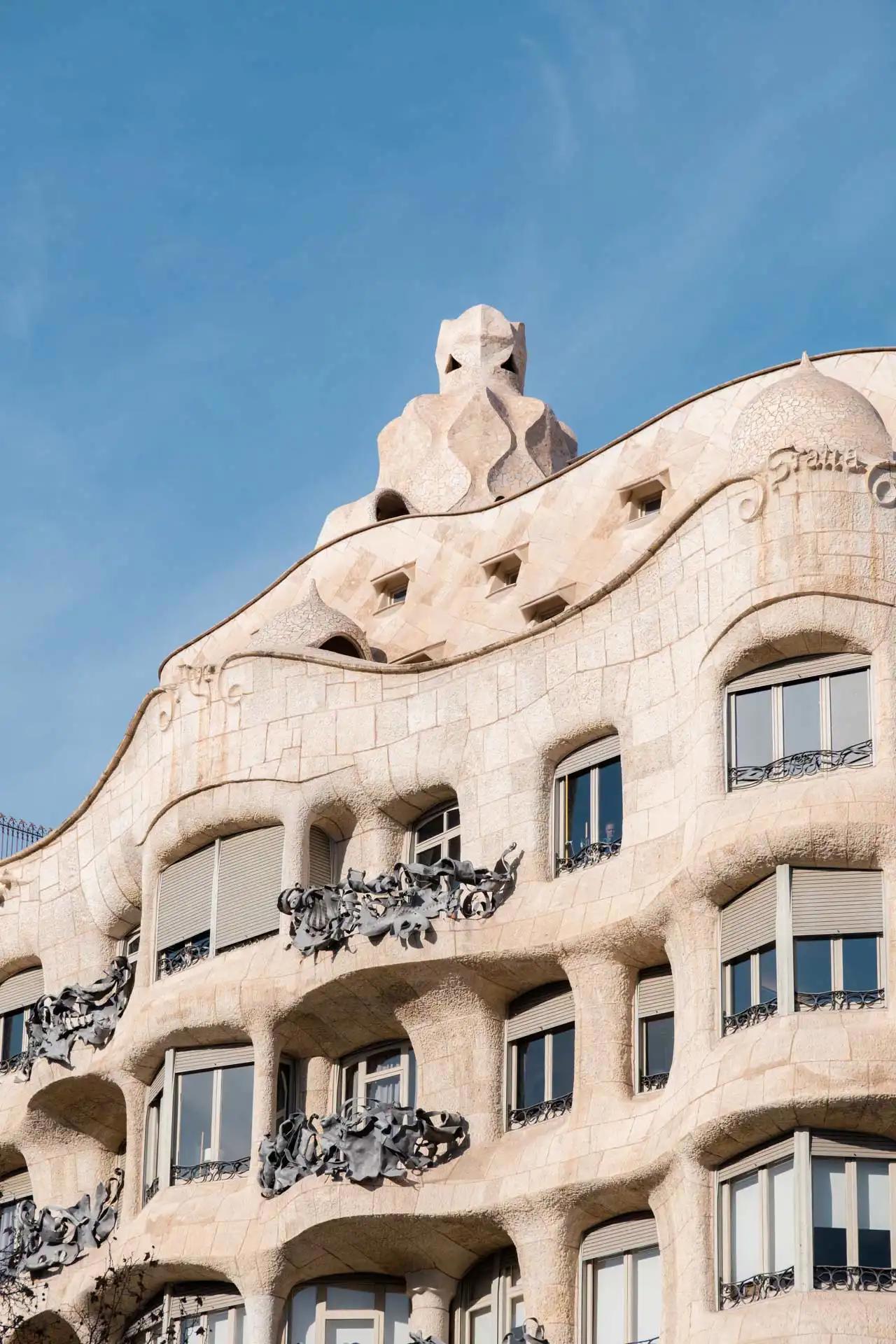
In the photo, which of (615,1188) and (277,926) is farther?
(277,926)

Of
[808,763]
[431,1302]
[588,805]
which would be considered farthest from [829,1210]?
[588,805]

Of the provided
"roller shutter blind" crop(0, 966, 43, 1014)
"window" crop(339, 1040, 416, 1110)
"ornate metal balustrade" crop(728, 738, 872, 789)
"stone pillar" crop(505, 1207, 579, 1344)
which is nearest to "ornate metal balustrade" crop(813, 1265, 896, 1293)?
"stone pillar" crop(505, 1207, 579, 1344)

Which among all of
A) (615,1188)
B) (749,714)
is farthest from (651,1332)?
(749,714)

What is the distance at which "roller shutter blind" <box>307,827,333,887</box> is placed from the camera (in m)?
33.5

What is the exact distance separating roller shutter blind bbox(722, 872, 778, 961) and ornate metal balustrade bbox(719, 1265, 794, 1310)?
131 inches

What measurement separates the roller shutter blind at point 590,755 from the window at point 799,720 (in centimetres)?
212

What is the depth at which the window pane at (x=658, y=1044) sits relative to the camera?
30.1 m

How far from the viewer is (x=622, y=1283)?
96.4ft

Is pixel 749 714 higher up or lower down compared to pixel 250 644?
lower down

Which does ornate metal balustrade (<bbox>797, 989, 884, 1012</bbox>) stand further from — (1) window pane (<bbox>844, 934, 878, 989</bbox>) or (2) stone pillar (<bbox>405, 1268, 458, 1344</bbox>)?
(2) stone pillar (<bbox>405, 1268, 458, 1344</bbox>)

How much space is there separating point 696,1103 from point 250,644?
11.2 m

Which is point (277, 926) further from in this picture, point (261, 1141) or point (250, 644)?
point (250, 644)

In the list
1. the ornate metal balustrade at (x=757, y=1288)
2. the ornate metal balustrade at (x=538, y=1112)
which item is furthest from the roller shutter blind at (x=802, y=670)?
the ornate metal balustrade at (x=757, y=1288)

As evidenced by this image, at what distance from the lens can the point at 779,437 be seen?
30906 millimetres
